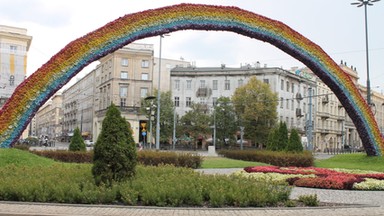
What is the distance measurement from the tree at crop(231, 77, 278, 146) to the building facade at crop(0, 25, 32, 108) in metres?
29.1

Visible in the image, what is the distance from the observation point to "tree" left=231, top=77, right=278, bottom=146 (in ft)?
203

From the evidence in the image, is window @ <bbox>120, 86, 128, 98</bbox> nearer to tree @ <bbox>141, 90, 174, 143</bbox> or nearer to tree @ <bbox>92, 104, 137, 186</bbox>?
tree @ <bbox>141, 90, 174, 143</bbox>

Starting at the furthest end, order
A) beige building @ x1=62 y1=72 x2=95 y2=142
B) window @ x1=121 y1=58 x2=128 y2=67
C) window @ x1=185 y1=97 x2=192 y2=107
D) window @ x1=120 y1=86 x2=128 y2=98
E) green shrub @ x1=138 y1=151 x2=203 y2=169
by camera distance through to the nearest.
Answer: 1. beige building @ x1=62 y1=72 x2=95 y2=142
2. window @ x1=185 y1=97 x2=192 y2=107
3. window @ x1=120 y1=86 x2=128 y2=98
4. window @ x1=121 y1=58 x2=128 y2=67
5. green shrub @ x1=138 y1=151 x2=203 y2=169

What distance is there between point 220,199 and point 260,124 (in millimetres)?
53279

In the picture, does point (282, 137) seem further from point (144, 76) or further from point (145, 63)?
point (145, 63)

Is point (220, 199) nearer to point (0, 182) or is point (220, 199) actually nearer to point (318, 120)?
point (0, 182)

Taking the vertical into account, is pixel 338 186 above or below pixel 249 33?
below

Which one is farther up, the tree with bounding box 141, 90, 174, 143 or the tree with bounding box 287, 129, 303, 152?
the tree with bounding box 141, 90, 174, 143

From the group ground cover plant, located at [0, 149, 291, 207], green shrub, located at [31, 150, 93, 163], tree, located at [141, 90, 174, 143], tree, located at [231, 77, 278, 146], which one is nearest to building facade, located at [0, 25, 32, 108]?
tree, located at [141, 90, 174, 143]

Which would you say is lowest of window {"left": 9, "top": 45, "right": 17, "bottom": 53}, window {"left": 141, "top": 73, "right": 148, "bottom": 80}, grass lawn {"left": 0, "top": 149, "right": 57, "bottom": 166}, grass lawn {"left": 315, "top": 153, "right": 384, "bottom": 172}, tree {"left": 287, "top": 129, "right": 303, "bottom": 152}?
grass lawn {"left": 315, "top": 153, "right": 384, "bottom": 172}

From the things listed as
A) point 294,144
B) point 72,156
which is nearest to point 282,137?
point 294,144

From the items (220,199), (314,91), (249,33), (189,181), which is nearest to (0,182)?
(189,181)

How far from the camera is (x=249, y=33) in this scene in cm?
2148

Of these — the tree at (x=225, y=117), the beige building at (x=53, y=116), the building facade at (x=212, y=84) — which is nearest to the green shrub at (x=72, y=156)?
the tree at (x=225, y=117)
